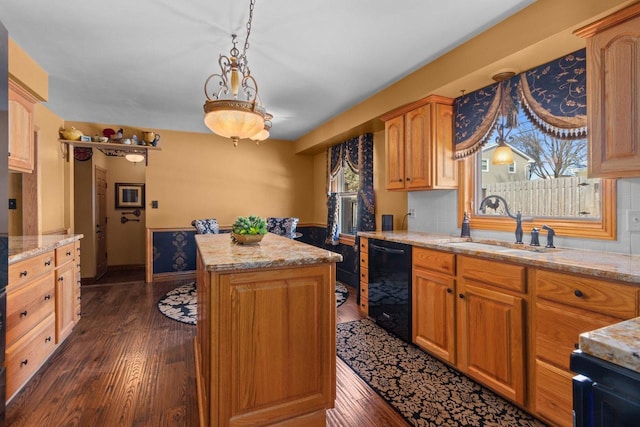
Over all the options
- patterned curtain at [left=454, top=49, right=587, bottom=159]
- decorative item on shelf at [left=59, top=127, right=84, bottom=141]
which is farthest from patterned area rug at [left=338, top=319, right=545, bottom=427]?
decorative item on shelf at [left=59, top=127, right=84, bottom=141]

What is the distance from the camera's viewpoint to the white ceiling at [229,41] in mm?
2012

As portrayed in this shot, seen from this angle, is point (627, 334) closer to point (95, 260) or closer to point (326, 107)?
point (326, 107)

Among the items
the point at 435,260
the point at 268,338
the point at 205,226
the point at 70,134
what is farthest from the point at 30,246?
the point at 435,260

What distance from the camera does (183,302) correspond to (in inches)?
158

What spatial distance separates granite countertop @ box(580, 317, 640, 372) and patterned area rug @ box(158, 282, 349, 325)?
3222mm

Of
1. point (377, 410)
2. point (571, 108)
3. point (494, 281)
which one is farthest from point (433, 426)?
point (571, 108)

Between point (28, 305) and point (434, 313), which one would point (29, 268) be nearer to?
point (28, 305)

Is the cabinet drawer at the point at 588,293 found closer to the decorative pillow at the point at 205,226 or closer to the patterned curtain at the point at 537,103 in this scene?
the patterned curtain at the point at 537,103

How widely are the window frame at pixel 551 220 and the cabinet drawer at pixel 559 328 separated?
2.41 feet

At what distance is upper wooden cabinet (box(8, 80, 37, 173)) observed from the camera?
2562 mm

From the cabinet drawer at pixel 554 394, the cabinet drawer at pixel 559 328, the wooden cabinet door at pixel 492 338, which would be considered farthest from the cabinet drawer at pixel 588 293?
the cabinet drawer at pixel 554 394

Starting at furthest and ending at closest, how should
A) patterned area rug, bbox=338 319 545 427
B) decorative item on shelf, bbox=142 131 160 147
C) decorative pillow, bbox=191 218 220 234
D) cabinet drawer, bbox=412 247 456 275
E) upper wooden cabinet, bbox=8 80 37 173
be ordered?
decorative item on shelf, bbox=142 131 160 147
decorative pillow, bbox=191 218 220 234
upper wooden cabinet, bbox=8 80 37 173
cabinet drawer, bbox=412 247 456 275
patterned area rug, bbox=338 319 545 427

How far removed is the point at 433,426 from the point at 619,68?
7.11 feet

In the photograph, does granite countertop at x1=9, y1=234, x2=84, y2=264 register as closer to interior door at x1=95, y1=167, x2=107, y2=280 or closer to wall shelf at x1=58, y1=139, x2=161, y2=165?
wall shelf at x1=58, y1=139, x2=161, y2=165
